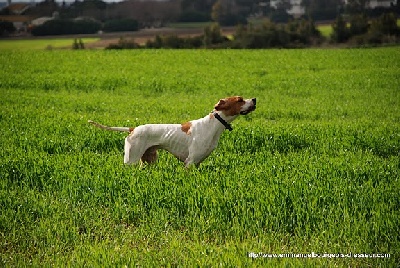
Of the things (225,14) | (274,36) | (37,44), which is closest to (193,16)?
(225,14)

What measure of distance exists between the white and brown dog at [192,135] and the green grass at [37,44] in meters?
45.4

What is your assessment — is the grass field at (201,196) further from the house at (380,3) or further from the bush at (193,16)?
the house at (380,3)

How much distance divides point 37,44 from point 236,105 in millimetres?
52054

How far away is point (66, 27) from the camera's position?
225 ft

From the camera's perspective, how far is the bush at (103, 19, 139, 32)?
243ft

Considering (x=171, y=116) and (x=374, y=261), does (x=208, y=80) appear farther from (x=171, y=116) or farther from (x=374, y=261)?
(x=374, y=261)

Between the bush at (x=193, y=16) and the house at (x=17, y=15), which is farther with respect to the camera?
the bush at (x=193, y=16)

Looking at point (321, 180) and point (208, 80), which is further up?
point (321, 180)

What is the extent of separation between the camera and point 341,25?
6556 cm

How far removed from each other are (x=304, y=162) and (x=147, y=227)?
3.77m

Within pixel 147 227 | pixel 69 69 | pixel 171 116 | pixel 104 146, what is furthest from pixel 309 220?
pixel 69 69

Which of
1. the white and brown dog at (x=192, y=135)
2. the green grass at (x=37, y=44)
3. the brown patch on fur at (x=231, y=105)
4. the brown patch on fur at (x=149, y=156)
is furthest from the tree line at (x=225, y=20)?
the brown patch on fur at (x=231, y=105)

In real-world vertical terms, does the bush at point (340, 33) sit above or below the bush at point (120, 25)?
below

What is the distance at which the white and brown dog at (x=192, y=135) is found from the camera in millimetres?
8219
